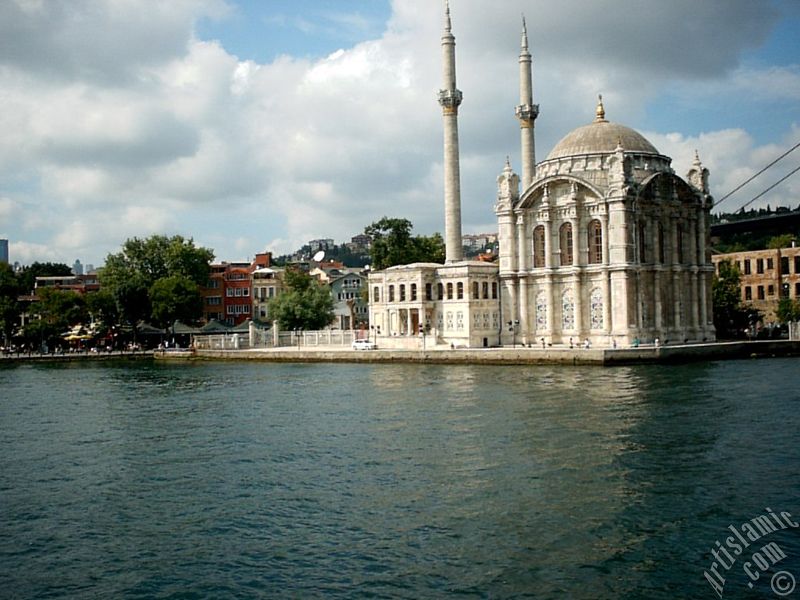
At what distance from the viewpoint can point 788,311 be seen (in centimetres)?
6238

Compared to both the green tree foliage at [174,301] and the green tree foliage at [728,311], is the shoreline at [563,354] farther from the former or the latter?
the green tree foliage at [174,301]

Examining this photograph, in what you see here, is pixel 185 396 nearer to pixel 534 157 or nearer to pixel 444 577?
pixel 444 577

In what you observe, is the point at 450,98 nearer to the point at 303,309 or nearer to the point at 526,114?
the point at 526,114

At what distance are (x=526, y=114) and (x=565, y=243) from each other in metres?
13.7

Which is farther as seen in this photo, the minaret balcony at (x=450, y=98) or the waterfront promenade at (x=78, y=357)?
the waterfront promenade at (x=78, y=357)

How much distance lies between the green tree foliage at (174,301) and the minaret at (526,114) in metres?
34.0

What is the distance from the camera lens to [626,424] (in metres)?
25.1

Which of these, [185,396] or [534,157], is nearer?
[185,396]

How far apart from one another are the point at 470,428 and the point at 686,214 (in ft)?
122

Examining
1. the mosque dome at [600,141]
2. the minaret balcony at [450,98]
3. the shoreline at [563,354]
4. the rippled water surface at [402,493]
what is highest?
the minaret balcony at [450,98]

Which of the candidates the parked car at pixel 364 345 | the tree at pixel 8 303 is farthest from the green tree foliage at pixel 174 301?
the parked car at pixel 364 345

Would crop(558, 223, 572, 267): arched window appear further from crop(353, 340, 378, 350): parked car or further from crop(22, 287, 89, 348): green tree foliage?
crop(22, 287, 89, 348): green tree foliage

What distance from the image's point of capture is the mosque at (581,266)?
52.2 m

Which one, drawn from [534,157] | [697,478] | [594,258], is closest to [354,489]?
[697,478]
